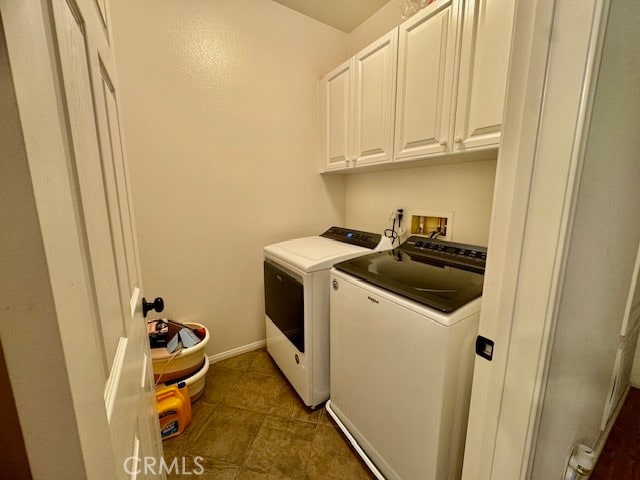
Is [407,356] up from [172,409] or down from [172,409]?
up

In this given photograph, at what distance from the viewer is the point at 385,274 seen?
3.99 ft

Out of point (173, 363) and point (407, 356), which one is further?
point (173, 363)

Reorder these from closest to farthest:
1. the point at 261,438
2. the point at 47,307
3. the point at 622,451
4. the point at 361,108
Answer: the point at 47,307, the point at 622,451, the point at 261,438, the point at 361,108

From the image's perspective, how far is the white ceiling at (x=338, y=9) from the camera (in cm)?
187

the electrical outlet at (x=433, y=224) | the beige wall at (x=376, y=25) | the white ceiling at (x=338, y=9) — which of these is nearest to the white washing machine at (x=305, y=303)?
the electrical outlet at (x=433, y=224)

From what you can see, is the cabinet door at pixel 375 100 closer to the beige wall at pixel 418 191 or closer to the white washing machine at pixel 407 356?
the beige wall at pixel 418 191

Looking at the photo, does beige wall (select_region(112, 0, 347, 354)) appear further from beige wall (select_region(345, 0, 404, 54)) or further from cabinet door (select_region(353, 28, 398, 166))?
cabinet door (select_region(353, 28, 398, 166))

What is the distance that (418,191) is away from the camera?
1.83 m

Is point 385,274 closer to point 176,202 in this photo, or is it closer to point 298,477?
point 298,477

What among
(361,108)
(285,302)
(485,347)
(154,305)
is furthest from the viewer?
(361,108)

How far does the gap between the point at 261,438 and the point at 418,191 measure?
177cm

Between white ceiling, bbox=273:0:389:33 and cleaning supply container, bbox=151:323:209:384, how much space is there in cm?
242

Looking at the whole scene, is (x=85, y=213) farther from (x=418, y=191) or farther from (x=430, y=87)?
(x=418, y=191)

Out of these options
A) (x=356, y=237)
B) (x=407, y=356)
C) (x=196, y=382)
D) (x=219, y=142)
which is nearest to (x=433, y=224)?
(x=356, y=237)
